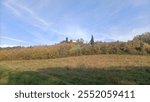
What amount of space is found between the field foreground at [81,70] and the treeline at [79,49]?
170 mm

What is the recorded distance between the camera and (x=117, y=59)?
9.38 metres

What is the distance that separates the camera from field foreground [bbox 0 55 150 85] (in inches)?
346

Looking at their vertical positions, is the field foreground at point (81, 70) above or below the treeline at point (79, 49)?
below

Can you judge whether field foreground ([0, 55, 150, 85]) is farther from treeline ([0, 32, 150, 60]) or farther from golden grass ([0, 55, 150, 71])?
treeline ([0, 32, 150, 60])

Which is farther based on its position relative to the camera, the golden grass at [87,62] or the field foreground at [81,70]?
the golden grass at [87,62]

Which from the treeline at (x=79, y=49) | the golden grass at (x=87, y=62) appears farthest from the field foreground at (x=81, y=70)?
the treeline at (x=79, y=49)

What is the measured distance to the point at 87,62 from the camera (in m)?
9.41

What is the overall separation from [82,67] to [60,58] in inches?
32.2

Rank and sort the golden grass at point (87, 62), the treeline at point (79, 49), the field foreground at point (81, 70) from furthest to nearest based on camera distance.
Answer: the treeline at point (79, 49) < the golden grass at point (87, 62) < the field foreground at point (81, 70)

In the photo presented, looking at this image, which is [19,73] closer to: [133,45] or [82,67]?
[82,67]

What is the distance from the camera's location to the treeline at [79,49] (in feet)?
31.1

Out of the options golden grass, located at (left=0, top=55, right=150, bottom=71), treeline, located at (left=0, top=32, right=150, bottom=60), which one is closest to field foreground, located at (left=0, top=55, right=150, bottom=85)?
golden grass, located at (left=0, top=55, right=150, bottom=71)

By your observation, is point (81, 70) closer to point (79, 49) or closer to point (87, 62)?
point (87, 62)

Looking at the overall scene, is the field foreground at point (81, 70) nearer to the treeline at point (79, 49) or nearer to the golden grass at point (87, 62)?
the golden grass at point (87, 62)
